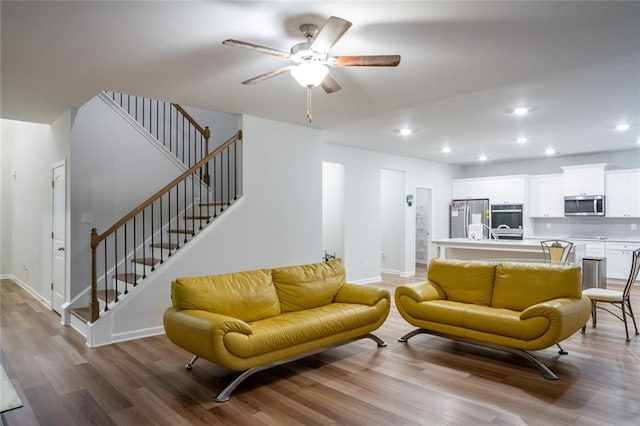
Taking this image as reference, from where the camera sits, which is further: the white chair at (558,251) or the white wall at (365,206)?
the white wall at (365,206)

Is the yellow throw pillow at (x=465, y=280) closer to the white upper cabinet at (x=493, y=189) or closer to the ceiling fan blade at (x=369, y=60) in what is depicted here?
the ceiling fan blade at (x=369, y=60)

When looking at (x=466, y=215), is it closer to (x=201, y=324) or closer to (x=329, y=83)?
(x=329, y=83)

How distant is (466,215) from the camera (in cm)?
981

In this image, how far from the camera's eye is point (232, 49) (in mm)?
3182

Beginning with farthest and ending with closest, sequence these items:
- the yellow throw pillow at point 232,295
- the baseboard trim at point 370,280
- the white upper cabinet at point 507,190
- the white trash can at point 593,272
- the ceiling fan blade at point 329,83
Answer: the white upper cabinet at point 507,190 → the baseboard trim at point 370,280 → the white trash can at point 593,272 → the yellow throw pillow at point 232,295 → the ceiling fan blade at point 329,83

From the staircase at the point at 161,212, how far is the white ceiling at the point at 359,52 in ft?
3.76

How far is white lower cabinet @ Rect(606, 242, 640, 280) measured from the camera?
7.79 metres

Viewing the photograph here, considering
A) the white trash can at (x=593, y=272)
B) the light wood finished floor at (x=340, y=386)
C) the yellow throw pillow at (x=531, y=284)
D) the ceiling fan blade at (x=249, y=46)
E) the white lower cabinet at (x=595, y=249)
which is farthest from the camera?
the white lower cabinet at (x=595, y=249)

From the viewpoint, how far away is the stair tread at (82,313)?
444cm

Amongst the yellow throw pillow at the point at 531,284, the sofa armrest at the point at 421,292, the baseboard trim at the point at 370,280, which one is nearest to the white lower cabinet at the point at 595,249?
the baseboard trim at the point at 370,280

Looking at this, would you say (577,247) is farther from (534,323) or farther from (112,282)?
(112,282)

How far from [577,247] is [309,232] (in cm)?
404

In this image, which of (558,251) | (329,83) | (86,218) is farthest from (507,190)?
(86,218)

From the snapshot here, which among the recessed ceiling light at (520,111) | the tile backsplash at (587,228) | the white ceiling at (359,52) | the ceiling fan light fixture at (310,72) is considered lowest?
the tile backsplash at (587,228)
